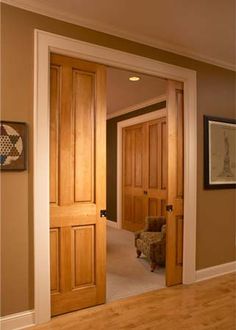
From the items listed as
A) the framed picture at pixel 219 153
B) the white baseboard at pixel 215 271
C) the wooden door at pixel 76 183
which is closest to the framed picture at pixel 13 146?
the wooden door at pixel 76 183

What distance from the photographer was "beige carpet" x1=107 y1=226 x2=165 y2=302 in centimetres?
320

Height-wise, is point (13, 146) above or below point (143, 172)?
above

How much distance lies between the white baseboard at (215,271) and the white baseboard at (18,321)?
2.00 metres

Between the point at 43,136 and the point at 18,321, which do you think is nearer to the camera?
the point at 18,321

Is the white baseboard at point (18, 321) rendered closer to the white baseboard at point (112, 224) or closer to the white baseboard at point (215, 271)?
the white baseboard at point (215, 271)

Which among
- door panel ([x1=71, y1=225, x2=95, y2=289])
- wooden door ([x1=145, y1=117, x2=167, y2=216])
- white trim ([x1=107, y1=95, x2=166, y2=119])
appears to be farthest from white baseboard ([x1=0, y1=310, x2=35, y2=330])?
white trim ([x1=107, y1=95, x2=166, y2=119])

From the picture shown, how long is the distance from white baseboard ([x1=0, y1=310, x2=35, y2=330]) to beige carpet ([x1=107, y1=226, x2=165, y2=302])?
836 mm

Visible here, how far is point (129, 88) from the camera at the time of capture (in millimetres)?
4656

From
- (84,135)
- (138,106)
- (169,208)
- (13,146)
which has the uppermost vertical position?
(138,106)

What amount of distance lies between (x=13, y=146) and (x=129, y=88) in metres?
2.77

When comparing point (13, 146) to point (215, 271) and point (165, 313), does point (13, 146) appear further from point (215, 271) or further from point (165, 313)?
point (215, 271)

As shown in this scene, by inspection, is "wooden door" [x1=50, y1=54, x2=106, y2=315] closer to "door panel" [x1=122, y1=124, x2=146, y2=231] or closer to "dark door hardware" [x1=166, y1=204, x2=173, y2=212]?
"dark door hardware" [x1=166, y1=204, x2=173, y2=212]

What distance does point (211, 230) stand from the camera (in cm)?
359

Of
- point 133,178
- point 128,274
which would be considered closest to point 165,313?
point 128,274
